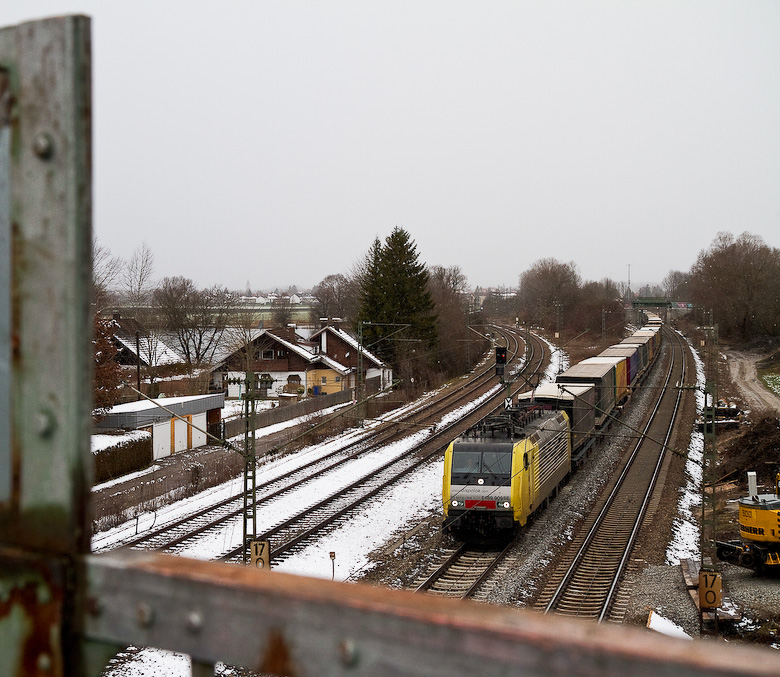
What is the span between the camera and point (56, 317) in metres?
1.19

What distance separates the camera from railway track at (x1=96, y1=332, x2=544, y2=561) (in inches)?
675

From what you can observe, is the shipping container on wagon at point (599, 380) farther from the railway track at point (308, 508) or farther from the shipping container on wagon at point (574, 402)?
the railway track at point (308, 508)

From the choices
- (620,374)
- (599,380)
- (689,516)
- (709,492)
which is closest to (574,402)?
(599,380)

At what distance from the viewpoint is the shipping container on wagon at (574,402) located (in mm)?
23703

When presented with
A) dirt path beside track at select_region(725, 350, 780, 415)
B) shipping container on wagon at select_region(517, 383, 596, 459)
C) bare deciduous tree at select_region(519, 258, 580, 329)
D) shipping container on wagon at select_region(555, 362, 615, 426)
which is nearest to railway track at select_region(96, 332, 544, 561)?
shipping container on wagon at select_region(517, 383, 596, 459)

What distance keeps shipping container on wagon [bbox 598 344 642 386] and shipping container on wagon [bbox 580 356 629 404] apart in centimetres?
146

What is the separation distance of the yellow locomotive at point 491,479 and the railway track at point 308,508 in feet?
12.6

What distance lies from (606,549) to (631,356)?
24.3 metres

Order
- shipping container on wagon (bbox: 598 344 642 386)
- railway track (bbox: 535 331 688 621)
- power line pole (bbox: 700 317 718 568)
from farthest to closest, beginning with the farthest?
shipping container on wagon (bbox: 598 344 642 386), power line pole (bbox: 700 317 718 568), railway track (bbox: 535 331 688 621)

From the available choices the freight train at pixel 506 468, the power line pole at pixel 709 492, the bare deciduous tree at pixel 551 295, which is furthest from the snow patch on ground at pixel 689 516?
the bare deciduous tree at pixel 551 295

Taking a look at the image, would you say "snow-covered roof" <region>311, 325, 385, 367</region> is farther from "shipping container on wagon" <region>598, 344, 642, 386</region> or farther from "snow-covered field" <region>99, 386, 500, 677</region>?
"snow-covered field" <region>99, 386, 500, 677</region>

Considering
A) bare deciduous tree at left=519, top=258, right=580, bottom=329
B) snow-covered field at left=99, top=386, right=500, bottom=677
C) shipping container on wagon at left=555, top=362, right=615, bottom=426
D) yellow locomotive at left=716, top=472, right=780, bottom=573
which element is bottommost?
snow-covered field at left=99, top=386, right=500, bottom=677

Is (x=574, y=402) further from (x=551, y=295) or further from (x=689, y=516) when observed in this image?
(x=551, y=295)

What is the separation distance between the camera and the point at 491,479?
16891 mm
